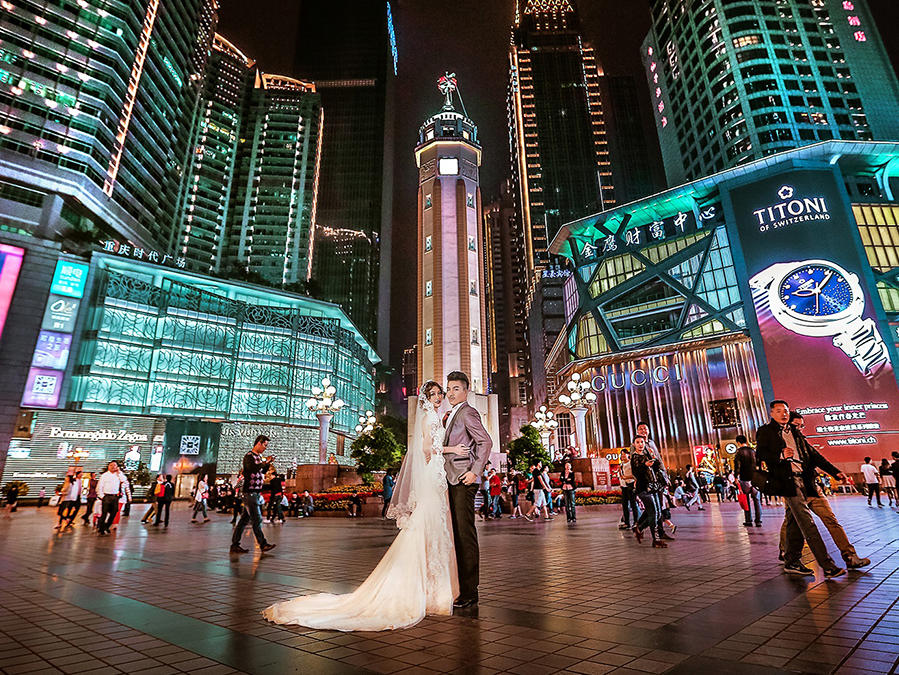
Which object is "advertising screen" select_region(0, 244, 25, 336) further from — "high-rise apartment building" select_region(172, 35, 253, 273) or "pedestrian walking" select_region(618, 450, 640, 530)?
"pedestrian walking" select_region(618, 450, 640, 530)

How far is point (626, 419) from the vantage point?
53.8 meters

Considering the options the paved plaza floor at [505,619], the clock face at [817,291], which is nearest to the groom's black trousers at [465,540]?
the paved plaza floor at [505,619]

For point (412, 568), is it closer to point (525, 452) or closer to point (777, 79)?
point (525, 452)

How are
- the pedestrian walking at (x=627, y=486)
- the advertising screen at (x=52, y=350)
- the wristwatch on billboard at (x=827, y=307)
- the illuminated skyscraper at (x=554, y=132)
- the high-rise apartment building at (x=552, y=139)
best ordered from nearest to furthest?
1. the pedestrian walking at (x=627, y=486)
2. the wristwatch on billboard at (x=827, y=307)
3. the advertising screen at (x=52, y=350)
4. the high-rise apartment building at (x=552, y=139)
5. the illuminated skyscraper at (x=554, y=132)

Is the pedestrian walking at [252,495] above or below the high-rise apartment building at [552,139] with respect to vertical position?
below

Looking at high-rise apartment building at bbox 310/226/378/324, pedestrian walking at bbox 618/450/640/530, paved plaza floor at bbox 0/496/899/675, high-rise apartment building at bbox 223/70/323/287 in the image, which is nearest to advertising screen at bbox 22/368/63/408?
paved plaza floor at bbox 0/496/899/675

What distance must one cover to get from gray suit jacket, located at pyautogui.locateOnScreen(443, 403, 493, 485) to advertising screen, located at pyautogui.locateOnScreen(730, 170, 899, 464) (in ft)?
148

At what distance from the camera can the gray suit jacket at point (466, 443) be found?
4.87 meters

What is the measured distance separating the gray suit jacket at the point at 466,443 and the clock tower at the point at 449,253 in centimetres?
3322

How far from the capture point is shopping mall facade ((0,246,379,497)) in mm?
42281

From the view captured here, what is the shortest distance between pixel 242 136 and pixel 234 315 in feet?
233

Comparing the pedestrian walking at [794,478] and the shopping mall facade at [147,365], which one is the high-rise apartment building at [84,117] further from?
the pedestrian walking at [794,478]

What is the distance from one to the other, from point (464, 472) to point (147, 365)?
5526 centimetres

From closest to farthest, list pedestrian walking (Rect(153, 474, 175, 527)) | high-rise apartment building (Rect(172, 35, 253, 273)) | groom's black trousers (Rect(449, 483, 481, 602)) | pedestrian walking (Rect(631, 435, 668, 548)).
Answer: groom's black trousers (Rect(449, 483, 481, 602)) < pedestrian walking (Rect(631, 435, 668, 548)) < pedestrian walking (Rect(153, 474, 175, 527)) < high-rise apartment building (Rect(172, 35, 253, 273))
